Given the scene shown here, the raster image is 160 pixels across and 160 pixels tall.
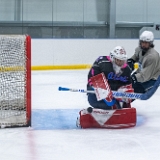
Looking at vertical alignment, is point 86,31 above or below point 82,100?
above

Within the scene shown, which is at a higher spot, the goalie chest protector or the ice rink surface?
the goalie chest protector

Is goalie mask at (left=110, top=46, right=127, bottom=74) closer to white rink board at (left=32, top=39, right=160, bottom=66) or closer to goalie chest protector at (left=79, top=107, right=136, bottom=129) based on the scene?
goalie chest protector at (left=79, top=107, right=136, bottom=129)

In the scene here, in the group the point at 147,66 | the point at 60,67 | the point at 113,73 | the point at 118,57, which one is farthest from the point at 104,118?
the point at 60,67

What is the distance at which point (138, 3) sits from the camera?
10.7 m

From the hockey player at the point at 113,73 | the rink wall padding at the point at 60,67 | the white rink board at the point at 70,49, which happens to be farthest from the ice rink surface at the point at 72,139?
the white rink board at the point at 70,49

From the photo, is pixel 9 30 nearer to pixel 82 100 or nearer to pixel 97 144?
pixel 82 100

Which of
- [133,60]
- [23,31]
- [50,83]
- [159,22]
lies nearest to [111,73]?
[133,60]

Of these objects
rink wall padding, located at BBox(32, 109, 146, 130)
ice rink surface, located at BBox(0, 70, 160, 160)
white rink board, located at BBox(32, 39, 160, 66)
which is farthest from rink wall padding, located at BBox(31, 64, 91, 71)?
rink wall padding, located at BBox(32, 109, 146, 130)

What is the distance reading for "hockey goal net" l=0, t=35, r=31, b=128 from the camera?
373cm

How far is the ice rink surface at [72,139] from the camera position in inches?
119

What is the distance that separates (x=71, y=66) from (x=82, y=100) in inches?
149

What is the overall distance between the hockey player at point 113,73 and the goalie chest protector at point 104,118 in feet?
0.27

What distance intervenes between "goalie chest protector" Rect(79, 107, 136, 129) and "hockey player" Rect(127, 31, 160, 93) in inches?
31.6

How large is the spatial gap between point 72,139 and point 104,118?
437mm
